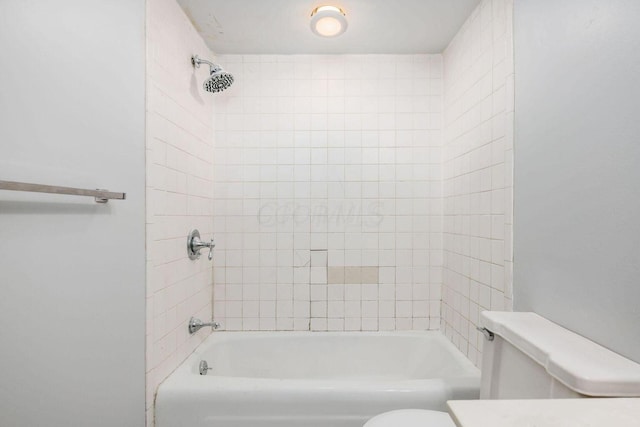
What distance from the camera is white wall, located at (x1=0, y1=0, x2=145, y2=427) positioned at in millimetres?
688

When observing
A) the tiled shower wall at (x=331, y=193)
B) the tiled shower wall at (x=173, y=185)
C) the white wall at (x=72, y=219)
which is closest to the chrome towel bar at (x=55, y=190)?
the white wall at (x=72, y=219)

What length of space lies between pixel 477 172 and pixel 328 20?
3.44ft

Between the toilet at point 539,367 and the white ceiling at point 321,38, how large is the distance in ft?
4.82

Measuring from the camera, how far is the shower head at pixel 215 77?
5.15 ft

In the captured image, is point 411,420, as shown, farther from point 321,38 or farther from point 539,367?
point 321,38

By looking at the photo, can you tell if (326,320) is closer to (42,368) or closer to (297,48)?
(42,368)

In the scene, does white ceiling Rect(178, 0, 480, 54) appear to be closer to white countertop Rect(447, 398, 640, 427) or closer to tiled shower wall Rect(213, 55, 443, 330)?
tiled shower wall Rect(213, 55, 443, 330)

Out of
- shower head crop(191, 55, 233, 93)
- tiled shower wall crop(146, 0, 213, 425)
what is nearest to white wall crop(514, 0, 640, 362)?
shower head crop(191, 55, 233, 93)

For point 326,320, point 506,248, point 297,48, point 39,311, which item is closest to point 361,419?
point 326,320

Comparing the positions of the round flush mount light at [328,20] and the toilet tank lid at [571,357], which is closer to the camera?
the toilet tank lid at [571,357]

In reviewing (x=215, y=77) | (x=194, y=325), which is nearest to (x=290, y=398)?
(x=194, y=325)

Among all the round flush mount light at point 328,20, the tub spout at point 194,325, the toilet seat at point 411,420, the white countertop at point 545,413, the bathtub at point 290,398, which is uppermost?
the round flush mount light at point 328,20

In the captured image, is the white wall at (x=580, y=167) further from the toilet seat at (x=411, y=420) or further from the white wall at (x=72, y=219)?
the white wall at (x=72, y=219)

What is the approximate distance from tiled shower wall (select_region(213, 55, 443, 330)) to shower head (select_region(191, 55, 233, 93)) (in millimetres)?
305
